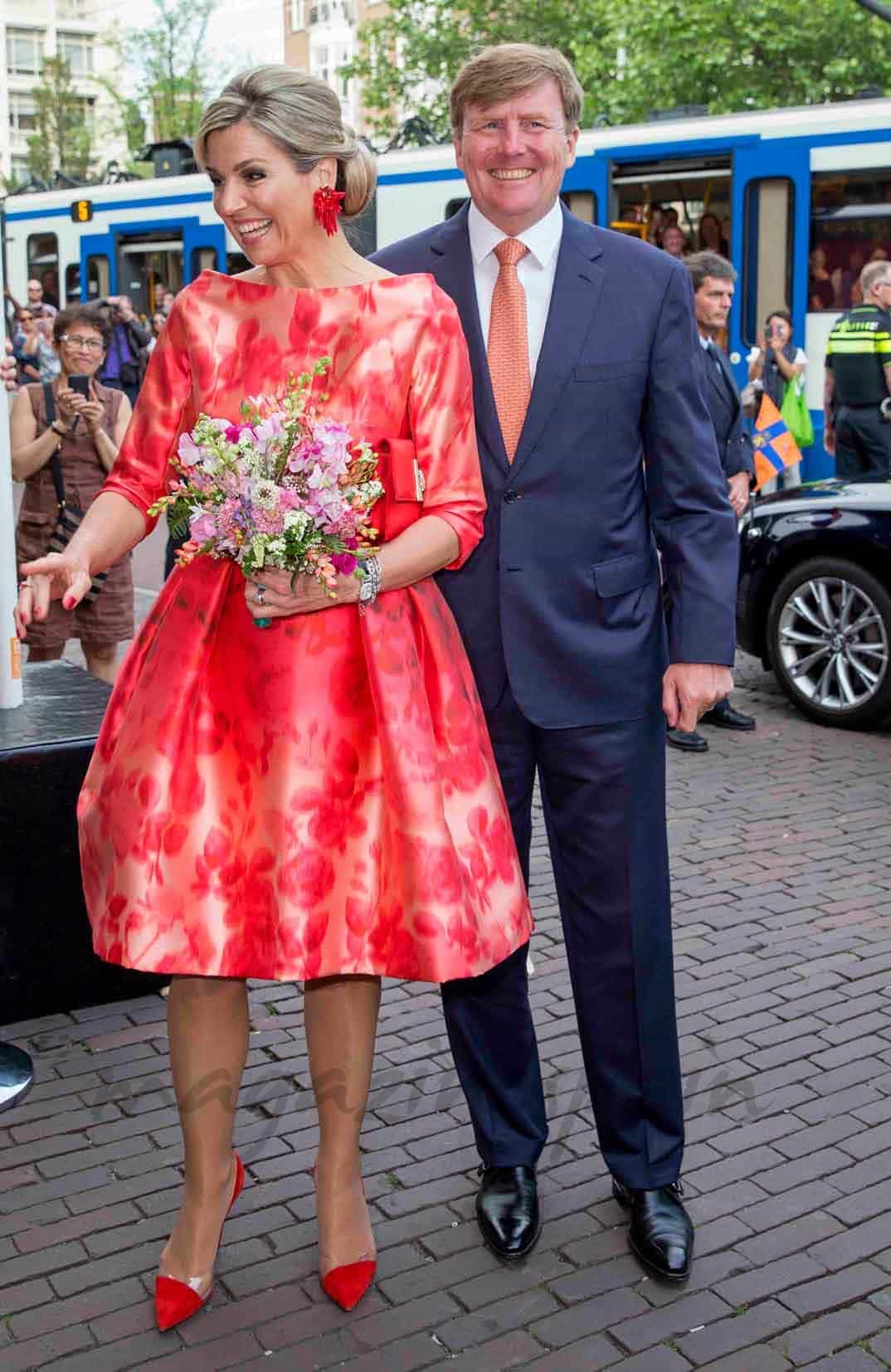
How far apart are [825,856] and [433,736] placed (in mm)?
3423

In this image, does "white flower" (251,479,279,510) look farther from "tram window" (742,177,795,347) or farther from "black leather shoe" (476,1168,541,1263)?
"tram window" (742,177,795,347)

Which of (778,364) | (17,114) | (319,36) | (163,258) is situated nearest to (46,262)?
(163,258)

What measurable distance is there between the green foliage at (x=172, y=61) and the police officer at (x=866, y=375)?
Answer: 1312 inches

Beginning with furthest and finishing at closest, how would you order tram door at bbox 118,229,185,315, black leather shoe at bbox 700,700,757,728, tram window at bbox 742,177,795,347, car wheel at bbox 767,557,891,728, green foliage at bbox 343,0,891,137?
1. green foliage at bbox 343,0,891,137
2. tram door at bbox 118,229,185,315
3. tram window at bbox 742,177,795,347
4. black leather shoe at bbox 700,700,757,728
5. car wheel at bbox 767,557,891,728

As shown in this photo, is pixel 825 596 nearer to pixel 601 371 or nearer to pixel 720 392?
pixel 720 392

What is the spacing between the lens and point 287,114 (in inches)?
107

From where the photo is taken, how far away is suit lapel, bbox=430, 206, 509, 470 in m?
3.06

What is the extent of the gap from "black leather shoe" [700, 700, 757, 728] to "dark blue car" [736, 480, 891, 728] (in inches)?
11.8

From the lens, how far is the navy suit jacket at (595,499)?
3012mm

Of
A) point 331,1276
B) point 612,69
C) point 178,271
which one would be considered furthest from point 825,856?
point 612,69

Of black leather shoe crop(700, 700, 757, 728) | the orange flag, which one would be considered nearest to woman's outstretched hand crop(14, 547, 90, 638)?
black leather shoe crop(700, 700, 757, 728)

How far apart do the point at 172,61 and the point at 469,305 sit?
138 ft

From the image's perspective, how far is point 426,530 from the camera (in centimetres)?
281

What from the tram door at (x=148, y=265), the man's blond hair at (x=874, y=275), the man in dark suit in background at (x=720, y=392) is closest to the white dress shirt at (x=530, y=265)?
the man in dark suit in background at (x=720, y=392)
